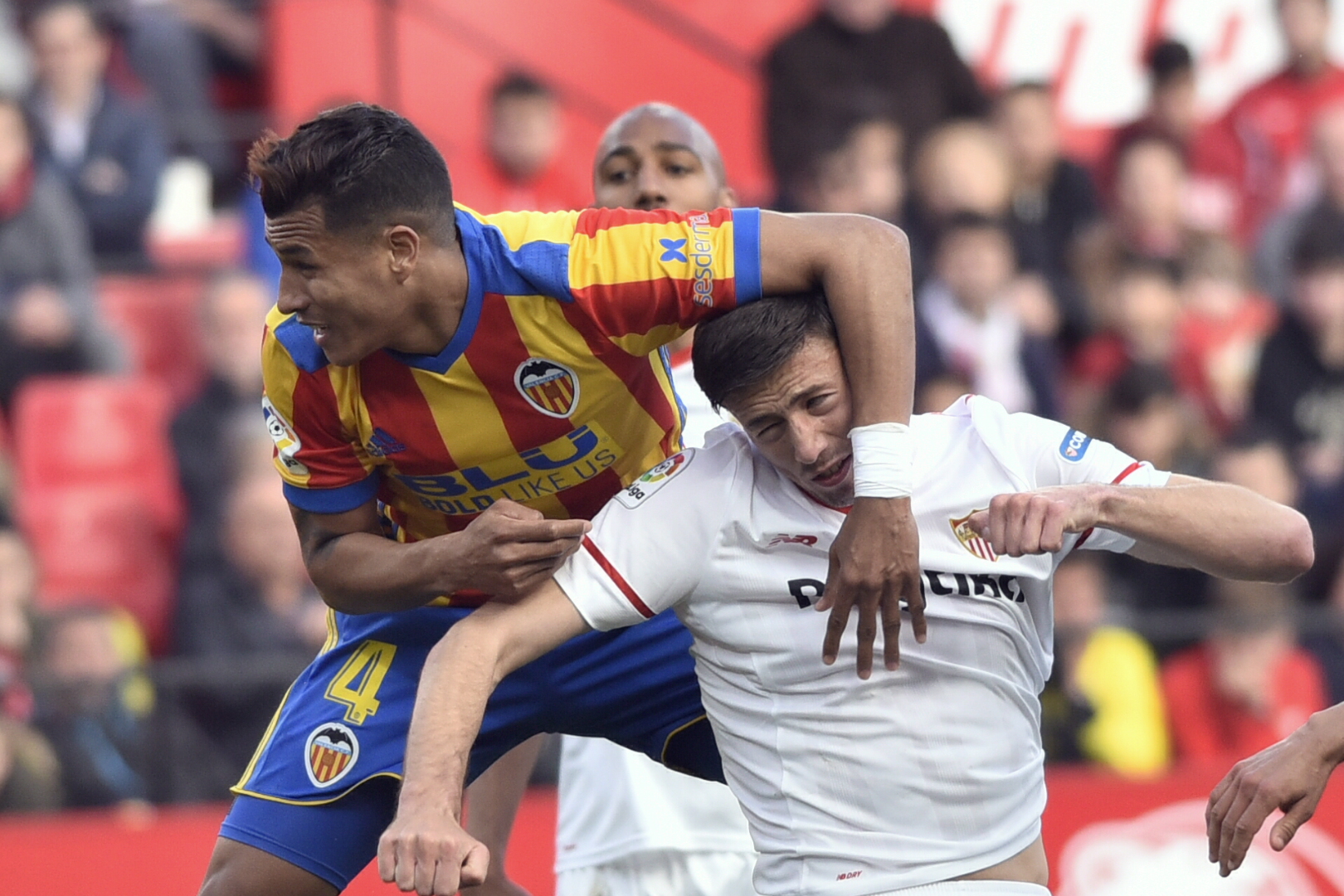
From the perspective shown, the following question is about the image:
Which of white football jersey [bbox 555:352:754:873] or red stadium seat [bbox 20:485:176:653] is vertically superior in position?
red stadium seat [bbox 20:485:176:653]

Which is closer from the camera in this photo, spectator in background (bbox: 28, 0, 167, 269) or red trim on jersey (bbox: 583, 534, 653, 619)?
red trim on jersey (bbox: 583, 534, 653, 619)

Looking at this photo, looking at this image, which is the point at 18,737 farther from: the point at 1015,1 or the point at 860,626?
the point at 1015,1

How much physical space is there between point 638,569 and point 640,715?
2.58ft

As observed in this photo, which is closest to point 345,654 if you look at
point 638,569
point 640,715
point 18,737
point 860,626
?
point 640,715

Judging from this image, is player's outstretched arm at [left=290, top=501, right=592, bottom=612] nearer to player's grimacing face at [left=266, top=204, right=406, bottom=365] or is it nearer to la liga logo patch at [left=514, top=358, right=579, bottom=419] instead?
la liga logo patch at [left=514, top=358, right=579, bottom=419]

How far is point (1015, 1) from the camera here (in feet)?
35.2

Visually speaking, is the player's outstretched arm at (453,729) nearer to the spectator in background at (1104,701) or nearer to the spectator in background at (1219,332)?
the spectator in background at (1104,701)

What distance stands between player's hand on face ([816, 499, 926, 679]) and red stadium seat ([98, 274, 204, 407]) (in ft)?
20.4

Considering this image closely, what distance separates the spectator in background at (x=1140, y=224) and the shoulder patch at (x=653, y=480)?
574cm

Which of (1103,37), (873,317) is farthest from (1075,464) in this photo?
(1103,37)

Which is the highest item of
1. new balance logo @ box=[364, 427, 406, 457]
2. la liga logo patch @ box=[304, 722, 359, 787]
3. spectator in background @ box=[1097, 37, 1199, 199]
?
spectator in background @ box=[1097, 37, 1199, 199]

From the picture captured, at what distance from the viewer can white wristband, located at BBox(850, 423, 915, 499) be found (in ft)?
11.3

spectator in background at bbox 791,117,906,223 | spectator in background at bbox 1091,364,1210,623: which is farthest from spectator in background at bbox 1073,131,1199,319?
spectator in background at bbox 791,117,906,223

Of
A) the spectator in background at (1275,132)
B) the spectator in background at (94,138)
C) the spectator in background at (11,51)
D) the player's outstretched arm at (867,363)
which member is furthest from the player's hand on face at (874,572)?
the spectator in background at (11,51)
